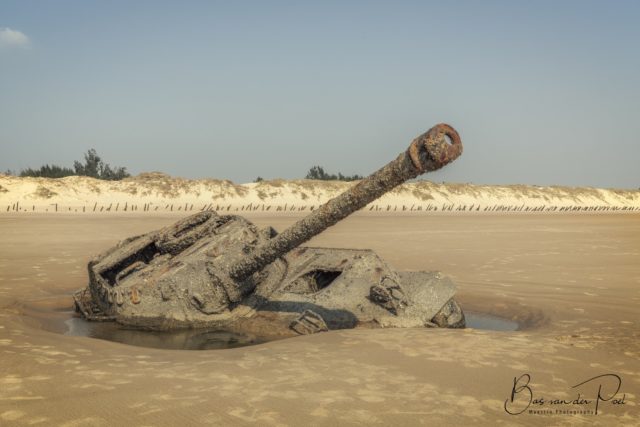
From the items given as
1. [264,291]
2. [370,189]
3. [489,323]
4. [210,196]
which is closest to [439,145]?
[370,189]

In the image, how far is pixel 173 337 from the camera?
668 centimetres

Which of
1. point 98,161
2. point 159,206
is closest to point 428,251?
point 159,206

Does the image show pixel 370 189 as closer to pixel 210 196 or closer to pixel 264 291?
pixel 264 291

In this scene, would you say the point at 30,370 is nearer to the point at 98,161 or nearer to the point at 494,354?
the point at 494,354

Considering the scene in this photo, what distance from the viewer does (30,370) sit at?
4.88m

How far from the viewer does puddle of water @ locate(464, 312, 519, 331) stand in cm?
759

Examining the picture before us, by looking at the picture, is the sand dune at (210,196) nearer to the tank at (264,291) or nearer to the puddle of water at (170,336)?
the puddle of water at (170,336)

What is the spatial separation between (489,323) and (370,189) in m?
3.31

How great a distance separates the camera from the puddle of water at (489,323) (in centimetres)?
759

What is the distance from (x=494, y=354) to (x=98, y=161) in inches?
2531

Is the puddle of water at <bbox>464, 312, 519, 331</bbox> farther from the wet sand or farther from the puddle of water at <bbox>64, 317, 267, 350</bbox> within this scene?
the puddle of water at <bbox>64, 317, 267, 350</bbox>

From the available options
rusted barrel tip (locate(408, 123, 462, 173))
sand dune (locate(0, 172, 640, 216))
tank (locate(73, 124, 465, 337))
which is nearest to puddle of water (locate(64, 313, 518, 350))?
tank (locate(73, 124, 465, 337))

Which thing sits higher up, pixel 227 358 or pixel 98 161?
pixel 98 161

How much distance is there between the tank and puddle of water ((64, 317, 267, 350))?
0.12 metres
